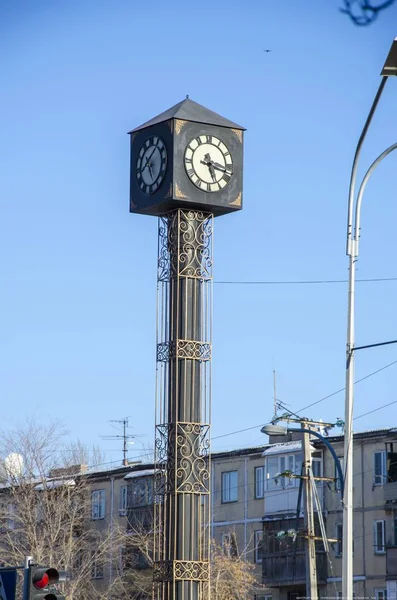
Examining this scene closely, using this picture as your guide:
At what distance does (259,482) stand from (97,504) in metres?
12.2

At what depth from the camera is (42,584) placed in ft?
67.1

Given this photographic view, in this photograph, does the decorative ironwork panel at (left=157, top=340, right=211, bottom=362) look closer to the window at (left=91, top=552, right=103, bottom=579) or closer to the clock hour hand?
the clock hour hand

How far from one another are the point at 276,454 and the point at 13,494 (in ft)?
42.1

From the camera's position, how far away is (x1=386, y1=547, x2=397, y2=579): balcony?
6488 cm

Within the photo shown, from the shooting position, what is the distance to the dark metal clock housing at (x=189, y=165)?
120 feet

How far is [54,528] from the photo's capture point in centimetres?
6669

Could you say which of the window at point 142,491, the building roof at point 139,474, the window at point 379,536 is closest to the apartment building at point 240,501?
the window at point 142,491

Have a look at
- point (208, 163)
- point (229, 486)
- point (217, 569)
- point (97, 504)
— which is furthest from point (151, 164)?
point (97, 504)

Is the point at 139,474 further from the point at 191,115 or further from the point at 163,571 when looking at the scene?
the point at 191,115

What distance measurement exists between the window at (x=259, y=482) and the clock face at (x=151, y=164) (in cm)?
3659

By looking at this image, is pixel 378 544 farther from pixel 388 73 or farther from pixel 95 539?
pixel 388 73

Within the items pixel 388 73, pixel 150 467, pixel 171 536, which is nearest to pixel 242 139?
pixel 171 536

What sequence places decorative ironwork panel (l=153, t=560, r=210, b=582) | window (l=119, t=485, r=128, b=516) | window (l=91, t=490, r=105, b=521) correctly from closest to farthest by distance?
decorative ironwork panel (l=153, t=560, r=210, b=582) → window (l=119, t=485, r=128, b=516) → window (l=91, t=490, r=105, b=521)

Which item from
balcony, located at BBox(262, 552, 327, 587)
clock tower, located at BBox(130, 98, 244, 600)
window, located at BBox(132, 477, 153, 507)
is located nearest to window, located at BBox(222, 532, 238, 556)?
balcony, located at BBox(262, 552, 327, 587)
